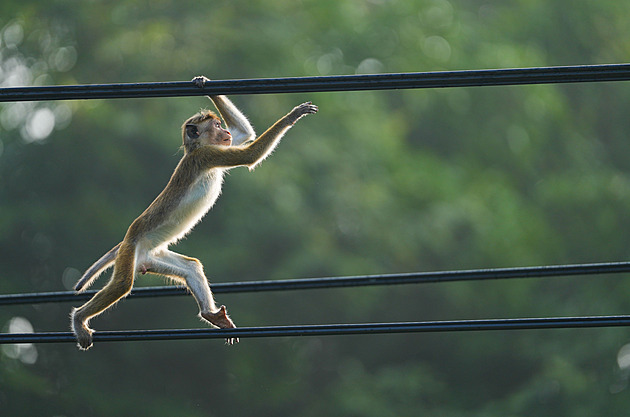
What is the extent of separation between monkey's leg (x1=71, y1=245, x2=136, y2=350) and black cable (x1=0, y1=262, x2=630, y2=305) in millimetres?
90

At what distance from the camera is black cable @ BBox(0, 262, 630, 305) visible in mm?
4438

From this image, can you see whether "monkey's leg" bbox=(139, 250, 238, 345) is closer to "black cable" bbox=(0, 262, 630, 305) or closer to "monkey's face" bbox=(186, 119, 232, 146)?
"black cable" bbox=(0, 262, 630, 305)

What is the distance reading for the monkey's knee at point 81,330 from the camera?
4473 mm

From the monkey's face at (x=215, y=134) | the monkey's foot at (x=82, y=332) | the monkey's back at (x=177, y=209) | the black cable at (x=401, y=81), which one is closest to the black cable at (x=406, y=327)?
the monkey's foot at (x=82, y=332)

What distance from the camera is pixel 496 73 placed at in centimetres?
345

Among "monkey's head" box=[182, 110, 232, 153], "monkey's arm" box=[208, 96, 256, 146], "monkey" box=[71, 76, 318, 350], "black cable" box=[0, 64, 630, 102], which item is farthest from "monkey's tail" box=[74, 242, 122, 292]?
"black cable" box=[0, 64, 630, 102]

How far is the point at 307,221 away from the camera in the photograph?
1284 centimetres

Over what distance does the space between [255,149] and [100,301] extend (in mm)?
1086

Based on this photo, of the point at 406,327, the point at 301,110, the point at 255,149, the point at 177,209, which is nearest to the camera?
the point at 406,327

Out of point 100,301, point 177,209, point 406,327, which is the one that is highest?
point 177,209

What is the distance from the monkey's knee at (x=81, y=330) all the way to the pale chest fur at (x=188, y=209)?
691 mm

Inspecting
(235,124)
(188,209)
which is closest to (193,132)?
(235,124)

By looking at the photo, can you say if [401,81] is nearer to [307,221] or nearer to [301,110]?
[301,110]

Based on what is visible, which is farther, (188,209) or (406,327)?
(188,209)
